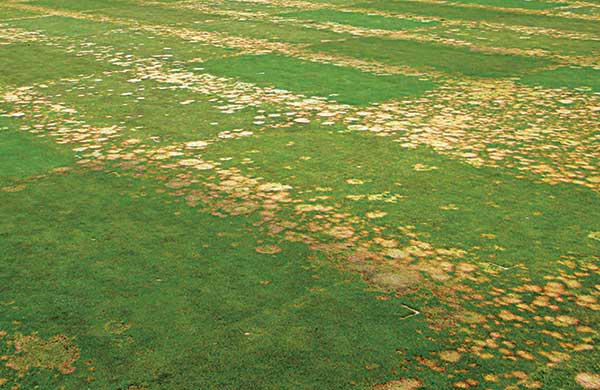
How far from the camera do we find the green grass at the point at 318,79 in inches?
186

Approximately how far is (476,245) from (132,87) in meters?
2.99

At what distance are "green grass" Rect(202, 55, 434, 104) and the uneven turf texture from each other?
0.03m

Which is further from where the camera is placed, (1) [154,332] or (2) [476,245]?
(2) [476,245]

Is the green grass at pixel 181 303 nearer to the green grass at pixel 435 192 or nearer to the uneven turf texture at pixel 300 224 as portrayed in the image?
the uneven turf texture at pixel 300 224

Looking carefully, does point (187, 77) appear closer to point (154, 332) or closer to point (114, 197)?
point (114, 197)

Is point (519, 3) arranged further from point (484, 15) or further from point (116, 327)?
point (116, 327)

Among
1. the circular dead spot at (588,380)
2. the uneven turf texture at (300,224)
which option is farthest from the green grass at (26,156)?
the circular dead spot at (588,380)

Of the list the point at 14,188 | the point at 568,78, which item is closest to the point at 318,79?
the point at 568,78

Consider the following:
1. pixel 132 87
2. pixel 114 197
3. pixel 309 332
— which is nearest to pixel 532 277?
pixel 309 332

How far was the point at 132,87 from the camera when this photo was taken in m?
4.89

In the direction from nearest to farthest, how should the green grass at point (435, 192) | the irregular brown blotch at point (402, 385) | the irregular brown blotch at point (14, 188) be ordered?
the irregular brown blotch at point (402, 385) → the green grass at point (435, 192) → the irregular brown blotch at point (14, 188)

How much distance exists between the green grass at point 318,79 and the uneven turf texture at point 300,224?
0.03 meters

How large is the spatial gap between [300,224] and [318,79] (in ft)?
8.21

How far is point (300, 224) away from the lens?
2773mm
